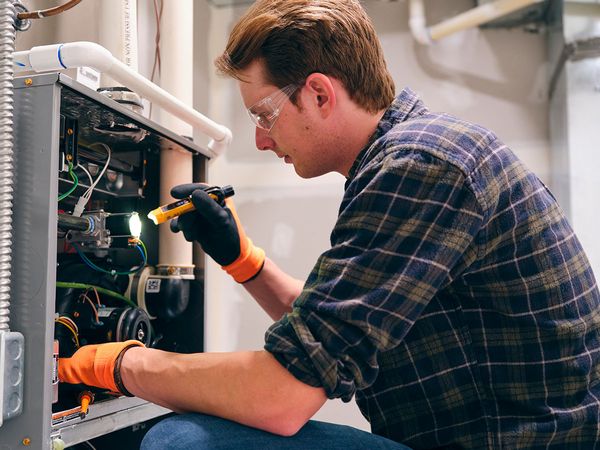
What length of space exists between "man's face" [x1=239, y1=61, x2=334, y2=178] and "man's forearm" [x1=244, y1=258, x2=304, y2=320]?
376 mm

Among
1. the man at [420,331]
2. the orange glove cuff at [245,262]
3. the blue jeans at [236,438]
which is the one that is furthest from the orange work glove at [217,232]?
the blue jeans at [236,438]

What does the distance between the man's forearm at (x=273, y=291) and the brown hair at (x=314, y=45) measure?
0.52 m

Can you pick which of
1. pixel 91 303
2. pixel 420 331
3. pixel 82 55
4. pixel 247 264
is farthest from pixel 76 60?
pixel 420 331

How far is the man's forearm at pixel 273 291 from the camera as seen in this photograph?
4.50 feet

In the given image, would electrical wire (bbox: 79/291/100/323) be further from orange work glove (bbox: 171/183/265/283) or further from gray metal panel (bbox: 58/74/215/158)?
gray metal panel (bbox: 58/74/215/158)

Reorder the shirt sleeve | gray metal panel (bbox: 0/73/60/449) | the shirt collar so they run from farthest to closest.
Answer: the shirt collar → gray metal panel (bbox: 0/73/60/449) → the shirt sleeve

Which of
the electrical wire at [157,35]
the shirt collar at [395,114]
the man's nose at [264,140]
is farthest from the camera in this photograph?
the electrical wire at [157,35]

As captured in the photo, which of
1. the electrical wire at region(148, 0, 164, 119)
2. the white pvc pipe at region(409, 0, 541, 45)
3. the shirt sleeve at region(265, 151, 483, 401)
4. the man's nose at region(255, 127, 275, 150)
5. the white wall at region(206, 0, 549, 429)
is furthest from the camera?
the white wall at region(206, 0, 549, 429)

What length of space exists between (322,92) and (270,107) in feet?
0.33

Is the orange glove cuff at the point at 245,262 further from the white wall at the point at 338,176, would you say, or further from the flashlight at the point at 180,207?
the white wall at the point at 338,176

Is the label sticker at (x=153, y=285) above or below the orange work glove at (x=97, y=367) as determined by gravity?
above

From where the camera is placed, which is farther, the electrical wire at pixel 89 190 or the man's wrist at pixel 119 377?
the electrical wire at pixel 89 190

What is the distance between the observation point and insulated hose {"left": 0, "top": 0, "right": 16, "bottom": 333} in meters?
0.86

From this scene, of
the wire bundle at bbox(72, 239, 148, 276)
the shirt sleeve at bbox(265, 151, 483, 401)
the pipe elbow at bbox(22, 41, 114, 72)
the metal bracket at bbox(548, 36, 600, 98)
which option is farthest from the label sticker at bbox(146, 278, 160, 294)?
the metal bracket at bbox(548, 36, 600, 98)
